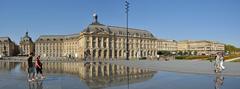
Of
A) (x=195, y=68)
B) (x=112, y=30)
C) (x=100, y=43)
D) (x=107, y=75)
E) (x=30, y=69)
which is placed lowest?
(x=195, y=68)

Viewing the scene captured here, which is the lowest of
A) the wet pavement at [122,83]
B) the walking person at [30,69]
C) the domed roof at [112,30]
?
the wet pavement at [122,83]

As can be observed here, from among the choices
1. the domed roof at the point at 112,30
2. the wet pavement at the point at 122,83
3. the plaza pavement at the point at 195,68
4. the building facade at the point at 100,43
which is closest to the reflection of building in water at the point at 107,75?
the wet pavement at the point at 122,83

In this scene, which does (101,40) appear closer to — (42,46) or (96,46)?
(96,46)

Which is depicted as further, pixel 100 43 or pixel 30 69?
pixel 100 43

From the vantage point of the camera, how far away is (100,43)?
12850cm

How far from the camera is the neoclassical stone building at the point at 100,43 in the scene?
125 metres

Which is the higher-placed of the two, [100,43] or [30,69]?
[100,43]

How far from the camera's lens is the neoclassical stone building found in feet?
409

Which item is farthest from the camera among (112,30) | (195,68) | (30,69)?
(112,30)

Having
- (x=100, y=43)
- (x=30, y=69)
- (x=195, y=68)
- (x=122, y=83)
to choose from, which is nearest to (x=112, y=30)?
(x=100, y=43)

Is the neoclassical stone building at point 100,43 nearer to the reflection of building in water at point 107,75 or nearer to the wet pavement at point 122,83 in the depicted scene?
the reflection of building in water at point 107,75

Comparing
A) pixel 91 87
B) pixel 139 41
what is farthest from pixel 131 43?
pixel 91 87

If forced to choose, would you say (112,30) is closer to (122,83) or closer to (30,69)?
(30,69)

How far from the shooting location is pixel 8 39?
19312cm
